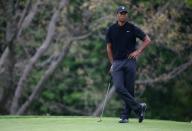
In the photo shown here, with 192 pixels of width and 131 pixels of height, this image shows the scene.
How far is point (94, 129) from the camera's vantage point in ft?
41.4

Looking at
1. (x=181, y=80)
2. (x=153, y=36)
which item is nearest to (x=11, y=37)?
(x=153, y=36)

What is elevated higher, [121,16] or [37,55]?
[121,16]

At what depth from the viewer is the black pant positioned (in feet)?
44.4

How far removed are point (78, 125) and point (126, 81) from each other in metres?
1.22

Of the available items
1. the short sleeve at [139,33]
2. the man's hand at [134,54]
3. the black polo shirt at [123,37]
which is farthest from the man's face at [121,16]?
the man's hand at [134,54]

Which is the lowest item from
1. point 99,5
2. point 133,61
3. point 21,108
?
point 21,108

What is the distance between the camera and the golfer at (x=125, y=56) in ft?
44.4

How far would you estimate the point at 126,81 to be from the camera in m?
13.9

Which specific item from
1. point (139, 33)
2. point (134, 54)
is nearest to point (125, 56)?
point (134, 54)

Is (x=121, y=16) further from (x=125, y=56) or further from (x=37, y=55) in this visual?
(x=37, y=55)

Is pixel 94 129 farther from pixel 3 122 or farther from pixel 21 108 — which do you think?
pixel 21 108

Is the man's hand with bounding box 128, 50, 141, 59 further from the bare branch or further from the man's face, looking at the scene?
the bare branch

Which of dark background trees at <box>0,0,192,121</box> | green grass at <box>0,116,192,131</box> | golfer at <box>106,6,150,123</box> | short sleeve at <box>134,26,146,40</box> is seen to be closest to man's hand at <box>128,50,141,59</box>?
golfer at <box>106,6,150,123</box>

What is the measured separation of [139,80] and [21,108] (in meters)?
4.55
